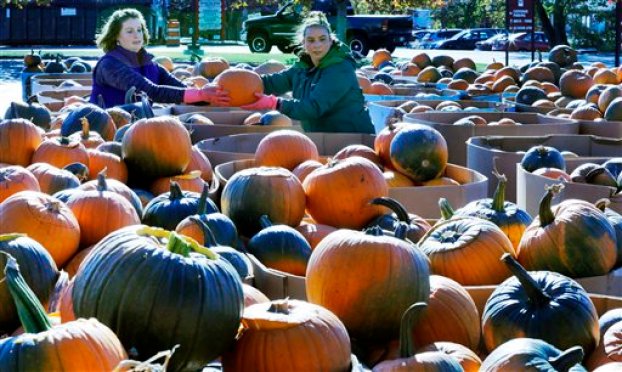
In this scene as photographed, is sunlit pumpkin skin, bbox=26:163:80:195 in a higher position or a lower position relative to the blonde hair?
lower

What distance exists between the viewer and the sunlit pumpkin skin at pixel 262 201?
4262mm

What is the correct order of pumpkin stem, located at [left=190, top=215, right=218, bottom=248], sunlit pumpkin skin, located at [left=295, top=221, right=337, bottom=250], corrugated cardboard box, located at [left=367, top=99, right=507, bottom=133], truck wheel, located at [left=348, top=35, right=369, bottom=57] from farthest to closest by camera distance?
truck wheel, located at [left=348, top=35, right=369, bottom=57], corrugated cardboard box, located at [left=367, top=99, right=507, bottom=133], sunlit pumpkin skin, located at [left=295, top=221, right=337, bottom=250], pumpkin stem, located at [left=190, top=215, right=218, bottom=248]

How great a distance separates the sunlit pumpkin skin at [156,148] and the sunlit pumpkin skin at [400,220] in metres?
1.16

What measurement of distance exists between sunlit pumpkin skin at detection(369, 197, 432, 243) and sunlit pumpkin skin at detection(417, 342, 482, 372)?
1.24m

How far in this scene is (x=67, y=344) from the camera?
77.3 inches

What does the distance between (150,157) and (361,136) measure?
89.3 inches

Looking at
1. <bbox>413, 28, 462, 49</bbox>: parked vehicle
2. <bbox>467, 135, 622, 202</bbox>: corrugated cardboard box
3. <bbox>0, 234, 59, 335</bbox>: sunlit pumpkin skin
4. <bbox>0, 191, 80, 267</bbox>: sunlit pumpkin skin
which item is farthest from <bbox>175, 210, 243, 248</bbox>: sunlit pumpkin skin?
<bbox>413, 28, 462, 49</bbox>: parked vehicle

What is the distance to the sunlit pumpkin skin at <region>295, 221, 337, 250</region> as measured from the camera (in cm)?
417

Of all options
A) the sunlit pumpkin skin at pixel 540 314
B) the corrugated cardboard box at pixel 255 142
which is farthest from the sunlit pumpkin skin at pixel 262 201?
the corrugated cardboard box at pixel 255 142

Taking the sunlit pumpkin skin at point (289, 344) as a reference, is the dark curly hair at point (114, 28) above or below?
above

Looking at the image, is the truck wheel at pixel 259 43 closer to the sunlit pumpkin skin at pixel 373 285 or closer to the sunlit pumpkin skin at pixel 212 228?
the sunlit pumpkin skin at pixel 212 228

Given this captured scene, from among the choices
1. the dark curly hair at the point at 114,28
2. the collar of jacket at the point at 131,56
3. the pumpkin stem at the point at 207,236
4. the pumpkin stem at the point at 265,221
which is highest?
the dark curly hair at the point at 114,28

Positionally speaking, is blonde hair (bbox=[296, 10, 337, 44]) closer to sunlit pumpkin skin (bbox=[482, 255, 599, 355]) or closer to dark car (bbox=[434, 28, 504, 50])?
sunlit pumpkin skin (bbox=[482, 255, 599, 355])

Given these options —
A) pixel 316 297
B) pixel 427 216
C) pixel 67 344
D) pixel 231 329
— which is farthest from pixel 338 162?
pixel 67 344
